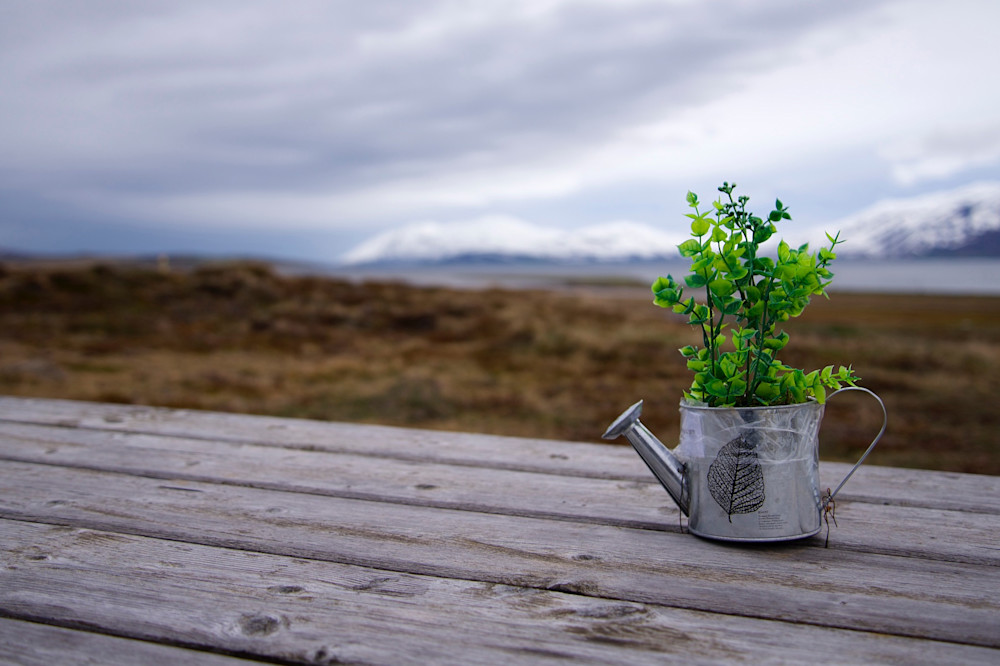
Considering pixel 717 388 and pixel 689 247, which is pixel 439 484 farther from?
pixel 689 247

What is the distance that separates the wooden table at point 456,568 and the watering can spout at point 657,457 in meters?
0.11

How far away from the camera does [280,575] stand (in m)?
1.41

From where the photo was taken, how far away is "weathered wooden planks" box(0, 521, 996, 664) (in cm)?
111

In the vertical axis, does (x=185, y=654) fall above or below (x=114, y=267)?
below

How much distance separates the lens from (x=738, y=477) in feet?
4.91

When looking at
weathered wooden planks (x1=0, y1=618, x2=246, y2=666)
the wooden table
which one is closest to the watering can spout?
the wooden table

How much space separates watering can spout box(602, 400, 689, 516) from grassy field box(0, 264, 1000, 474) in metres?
6.47

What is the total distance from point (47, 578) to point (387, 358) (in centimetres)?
1174

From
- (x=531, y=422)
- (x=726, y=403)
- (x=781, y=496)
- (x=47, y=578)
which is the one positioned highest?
(x=726, y=403)

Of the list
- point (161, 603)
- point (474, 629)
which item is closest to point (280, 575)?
point (161, 603)

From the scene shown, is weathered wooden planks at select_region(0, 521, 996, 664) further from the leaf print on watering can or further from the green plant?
the green plant

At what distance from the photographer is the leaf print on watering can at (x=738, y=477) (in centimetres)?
149

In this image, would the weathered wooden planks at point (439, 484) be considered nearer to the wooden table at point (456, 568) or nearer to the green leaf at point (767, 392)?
the wooden table at point (456, 568)

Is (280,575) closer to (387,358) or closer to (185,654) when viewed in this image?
(185,654)
